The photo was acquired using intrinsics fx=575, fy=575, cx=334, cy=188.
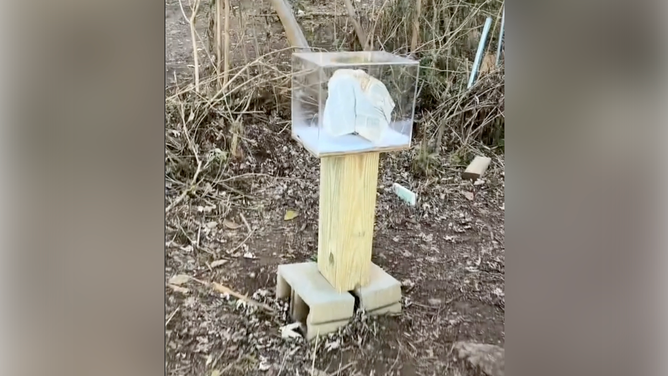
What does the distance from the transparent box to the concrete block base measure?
0.86 ft

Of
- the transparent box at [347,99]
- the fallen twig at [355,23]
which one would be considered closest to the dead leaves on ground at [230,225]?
the transparent box at [347,99]

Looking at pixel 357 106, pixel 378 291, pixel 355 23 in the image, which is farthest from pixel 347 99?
pixel 378 291

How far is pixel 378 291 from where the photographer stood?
1.29 meters

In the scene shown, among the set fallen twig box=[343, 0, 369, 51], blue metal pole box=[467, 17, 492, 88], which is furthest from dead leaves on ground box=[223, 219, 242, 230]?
blue metal pole box=[467, 17, 492, 88]

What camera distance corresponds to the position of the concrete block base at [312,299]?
1.24m

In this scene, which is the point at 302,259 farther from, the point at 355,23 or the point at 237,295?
the point at 355,23

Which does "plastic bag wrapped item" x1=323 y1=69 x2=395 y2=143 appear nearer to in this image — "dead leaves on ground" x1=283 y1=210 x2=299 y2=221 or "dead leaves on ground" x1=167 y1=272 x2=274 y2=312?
"dead leaves on ground" x1=283 y1=210 x2=299 y2=221

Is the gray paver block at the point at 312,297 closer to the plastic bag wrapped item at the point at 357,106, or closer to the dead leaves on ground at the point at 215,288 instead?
the dead leaves on ground at the point at 215,288

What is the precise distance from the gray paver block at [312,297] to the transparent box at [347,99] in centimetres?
26

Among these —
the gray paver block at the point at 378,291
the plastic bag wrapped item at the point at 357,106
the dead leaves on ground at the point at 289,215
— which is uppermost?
the plastic bag wrapped item at the point at 357,106

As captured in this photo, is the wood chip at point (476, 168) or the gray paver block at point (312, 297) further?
the wood chip at point (476, 168)
